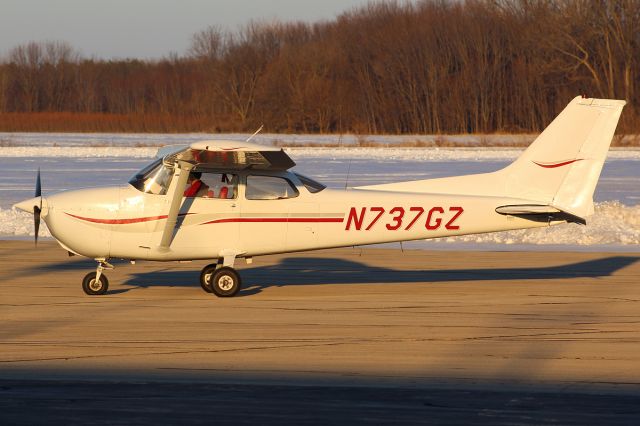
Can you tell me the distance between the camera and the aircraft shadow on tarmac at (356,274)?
12586 mm

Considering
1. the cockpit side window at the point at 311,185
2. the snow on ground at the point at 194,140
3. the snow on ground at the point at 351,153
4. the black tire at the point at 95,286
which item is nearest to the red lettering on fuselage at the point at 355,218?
the cockpit side window at the point at 311,185

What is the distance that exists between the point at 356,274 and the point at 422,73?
5929 cm

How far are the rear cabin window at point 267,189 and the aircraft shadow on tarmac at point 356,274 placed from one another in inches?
47.0

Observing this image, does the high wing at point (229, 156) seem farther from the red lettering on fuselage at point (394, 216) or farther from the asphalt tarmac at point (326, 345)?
the asphalt tarmac at point (326, 345)

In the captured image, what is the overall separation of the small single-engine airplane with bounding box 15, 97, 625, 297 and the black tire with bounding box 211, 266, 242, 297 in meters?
0.01

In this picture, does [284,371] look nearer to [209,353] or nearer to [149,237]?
[209,353]

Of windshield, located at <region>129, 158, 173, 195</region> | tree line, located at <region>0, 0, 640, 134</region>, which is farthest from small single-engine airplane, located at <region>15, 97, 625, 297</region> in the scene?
tree line, located at <region>0, 0, 640, 134</region>

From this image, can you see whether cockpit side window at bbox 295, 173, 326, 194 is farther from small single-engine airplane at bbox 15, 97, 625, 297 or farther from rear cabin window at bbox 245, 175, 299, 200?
rear cabin window at bbox 245, 175, 299, 200

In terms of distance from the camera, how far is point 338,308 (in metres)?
10.5

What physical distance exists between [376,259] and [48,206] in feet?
17.3

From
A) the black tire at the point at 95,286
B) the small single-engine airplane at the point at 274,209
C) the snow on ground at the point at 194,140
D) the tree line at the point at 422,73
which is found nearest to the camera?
the small single-engine airplane at the point at 274,209

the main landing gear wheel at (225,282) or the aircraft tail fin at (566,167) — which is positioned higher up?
the aircraft tail fin at (566,167)

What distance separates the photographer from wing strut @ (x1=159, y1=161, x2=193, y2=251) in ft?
36.2

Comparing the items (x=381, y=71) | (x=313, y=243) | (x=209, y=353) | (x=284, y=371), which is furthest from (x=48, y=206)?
(x=381, y=71)
